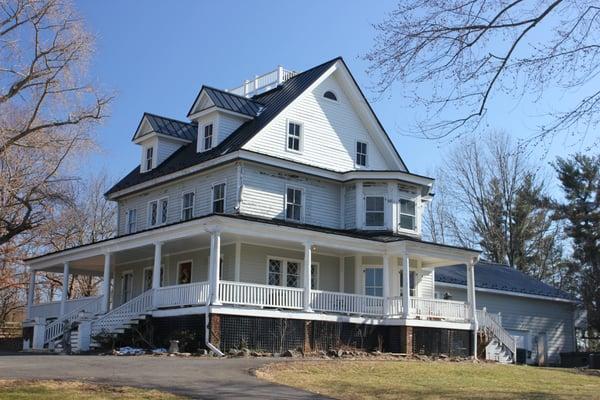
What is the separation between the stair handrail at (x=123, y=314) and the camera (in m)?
26.5

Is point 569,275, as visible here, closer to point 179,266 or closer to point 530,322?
point 530,322

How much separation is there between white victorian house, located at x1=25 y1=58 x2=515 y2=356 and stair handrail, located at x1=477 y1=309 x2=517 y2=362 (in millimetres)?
59

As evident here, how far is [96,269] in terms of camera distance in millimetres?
36750

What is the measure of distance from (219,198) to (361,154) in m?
7.16

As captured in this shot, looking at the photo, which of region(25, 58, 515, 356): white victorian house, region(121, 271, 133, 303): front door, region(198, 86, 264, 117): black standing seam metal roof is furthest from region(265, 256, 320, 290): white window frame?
region(121, 271, 133, 303): front door

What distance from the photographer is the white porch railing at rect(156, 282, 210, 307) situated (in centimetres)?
2431

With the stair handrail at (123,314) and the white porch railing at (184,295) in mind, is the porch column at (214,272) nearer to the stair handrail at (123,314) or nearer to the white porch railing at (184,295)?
the white porch railing at (184,295)

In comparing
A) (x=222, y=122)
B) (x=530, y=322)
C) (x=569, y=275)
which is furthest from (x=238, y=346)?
(x=569, y=275)

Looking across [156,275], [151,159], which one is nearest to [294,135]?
[151,159]

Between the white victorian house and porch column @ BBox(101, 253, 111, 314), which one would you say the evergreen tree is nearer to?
the white victorian house

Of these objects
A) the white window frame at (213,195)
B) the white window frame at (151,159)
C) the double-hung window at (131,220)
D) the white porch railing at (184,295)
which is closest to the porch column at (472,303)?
the white window frame at (213,195)

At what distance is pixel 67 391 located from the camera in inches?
492

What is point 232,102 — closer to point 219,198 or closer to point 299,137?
point 299,137

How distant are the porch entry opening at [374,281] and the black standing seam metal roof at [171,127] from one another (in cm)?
1082
